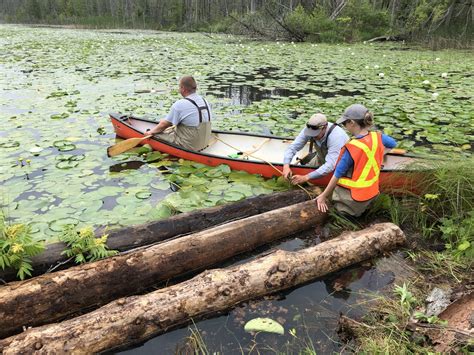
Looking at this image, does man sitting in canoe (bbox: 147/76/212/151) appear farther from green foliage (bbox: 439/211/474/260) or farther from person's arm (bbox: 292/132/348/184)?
green foliage (bbox: 439/211/474/260)

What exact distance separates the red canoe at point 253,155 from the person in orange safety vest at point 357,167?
21.0 inches

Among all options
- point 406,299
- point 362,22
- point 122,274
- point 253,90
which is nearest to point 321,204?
point 406,299

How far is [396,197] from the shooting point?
4.25 metres

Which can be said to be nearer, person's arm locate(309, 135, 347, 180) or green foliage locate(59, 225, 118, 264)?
green foliage locate(59, 225, 118, 264)

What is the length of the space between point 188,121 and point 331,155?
7.76 feet

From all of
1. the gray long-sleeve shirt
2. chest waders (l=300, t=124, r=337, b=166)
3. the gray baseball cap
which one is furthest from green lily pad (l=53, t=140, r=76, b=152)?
the gray baseball cap

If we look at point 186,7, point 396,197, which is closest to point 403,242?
point 396,197

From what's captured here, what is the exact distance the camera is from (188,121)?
5648 millimetres

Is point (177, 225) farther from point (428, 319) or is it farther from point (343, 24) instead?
point (343, 24)

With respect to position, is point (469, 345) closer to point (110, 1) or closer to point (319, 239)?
point (319, 239)

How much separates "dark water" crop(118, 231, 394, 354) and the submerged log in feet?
0.25

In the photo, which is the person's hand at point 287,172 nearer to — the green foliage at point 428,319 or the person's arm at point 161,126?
the person's arm at point 161,126

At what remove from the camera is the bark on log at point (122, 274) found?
2.65m

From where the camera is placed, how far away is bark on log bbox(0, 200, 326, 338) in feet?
8.70
